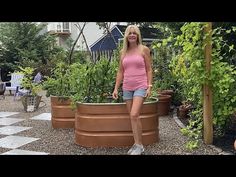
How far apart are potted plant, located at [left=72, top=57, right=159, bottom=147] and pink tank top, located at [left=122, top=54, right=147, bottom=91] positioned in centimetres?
41

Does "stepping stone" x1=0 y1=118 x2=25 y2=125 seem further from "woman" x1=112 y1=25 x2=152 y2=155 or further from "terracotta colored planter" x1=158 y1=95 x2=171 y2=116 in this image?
"woman" x1=112 y1=25 x2=152 y2=155

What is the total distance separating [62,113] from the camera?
592cm

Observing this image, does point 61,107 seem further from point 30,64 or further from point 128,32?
point 30,64

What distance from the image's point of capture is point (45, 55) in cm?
1562

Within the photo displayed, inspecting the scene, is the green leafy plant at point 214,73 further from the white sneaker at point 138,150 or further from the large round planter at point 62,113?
the large round planter at point 62,113

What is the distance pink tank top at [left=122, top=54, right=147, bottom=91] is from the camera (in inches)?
169

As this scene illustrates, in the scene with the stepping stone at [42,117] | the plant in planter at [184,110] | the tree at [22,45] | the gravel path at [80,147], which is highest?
the tree at [22,45]

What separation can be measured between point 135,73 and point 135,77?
0.16 ft

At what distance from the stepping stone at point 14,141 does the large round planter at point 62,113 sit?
0.75 metres

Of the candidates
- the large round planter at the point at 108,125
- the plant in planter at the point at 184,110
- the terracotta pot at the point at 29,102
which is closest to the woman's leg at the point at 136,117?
the large round planter at the point at 108,125

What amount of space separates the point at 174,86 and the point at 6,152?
422 cm

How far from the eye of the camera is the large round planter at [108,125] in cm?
463

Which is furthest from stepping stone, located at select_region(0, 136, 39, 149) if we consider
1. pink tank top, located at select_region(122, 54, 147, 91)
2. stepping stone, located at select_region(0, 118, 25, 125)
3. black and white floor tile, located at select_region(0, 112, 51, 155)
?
pink tank top, located at select_region(122, 54, 147, 91)

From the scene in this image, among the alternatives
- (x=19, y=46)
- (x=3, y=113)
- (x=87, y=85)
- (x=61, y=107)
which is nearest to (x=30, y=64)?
(x=19, y=46)
